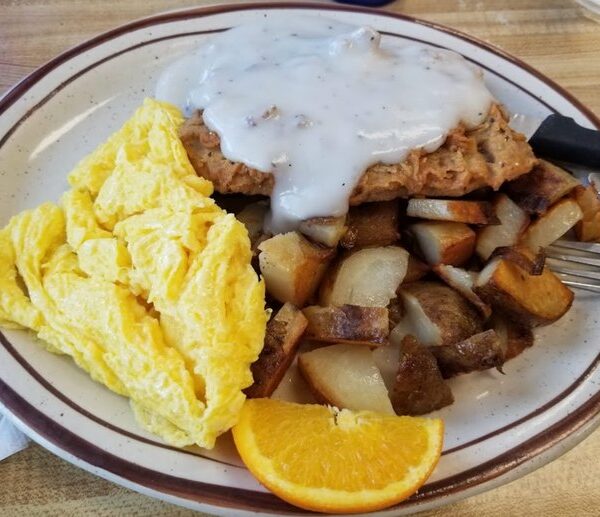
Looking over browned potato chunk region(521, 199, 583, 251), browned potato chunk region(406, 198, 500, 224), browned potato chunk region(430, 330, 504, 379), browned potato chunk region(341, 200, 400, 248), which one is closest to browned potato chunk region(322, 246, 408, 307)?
browned potato chunk region(341, 200, 400, 248)

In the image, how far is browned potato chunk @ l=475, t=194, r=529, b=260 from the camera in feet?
6.88

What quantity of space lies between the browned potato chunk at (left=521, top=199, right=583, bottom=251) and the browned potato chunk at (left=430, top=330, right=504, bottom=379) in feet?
1.59

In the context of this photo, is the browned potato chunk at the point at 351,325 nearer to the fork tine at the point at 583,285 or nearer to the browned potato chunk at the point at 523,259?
the browned potato chunk at the point at 523,259

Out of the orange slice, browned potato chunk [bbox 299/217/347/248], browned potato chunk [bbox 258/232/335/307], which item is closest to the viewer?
the orange slice

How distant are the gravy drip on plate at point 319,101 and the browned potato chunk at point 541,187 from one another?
0.27m

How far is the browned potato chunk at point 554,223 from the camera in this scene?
2133 mm

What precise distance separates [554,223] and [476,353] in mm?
622

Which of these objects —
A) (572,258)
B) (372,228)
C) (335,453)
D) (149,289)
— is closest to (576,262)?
(572,258)

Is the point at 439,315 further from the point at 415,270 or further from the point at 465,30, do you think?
the point at 465,30

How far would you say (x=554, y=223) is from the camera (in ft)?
7.00

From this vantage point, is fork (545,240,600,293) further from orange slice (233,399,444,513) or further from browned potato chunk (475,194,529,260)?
orange slice (233,399,444,513)

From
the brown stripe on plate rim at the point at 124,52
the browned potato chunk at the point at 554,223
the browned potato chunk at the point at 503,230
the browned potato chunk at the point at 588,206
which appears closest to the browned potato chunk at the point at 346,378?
the browned potato chunk at the point at 503,230

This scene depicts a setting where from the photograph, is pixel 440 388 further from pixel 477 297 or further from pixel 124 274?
pixel 124 274

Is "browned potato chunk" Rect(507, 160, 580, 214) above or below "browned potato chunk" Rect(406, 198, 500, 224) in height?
below
